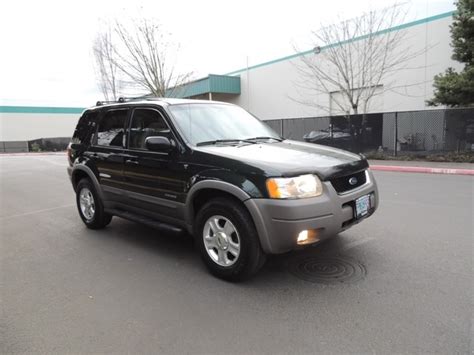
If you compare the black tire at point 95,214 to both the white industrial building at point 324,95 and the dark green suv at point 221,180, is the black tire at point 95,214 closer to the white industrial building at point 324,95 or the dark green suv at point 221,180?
the dark green suv at point 221,180

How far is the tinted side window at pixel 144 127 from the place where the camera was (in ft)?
14.4

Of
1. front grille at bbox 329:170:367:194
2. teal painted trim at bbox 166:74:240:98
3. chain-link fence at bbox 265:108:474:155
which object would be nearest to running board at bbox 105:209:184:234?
front grille at bbox 329:170:367:194

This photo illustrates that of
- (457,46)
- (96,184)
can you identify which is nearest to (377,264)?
(96,184)

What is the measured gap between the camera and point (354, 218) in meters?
3.73

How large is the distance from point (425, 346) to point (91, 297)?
2803 mm

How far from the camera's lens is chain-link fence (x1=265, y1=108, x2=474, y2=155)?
1378 centimetres

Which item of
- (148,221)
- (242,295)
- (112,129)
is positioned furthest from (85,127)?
(242,295)

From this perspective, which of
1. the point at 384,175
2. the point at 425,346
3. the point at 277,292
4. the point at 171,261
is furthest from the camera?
the point at 384,175

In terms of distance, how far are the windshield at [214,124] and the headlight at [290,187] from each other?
1168 millimetres

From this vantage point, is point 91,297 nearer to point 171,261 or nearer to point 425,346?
point 171,261

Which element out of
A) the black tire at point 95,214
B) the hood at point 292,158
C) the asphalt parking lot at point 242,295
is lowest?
the asphalt parking lot at point 242,295

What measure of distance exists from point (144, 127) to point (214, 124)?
2.88 feet

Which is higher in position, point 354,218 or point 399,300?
point 354,218

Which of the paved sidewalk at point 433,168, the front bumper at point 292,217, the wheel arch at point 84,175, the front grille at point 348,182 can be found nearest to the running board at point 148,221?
the wheel arch at point 84,175
